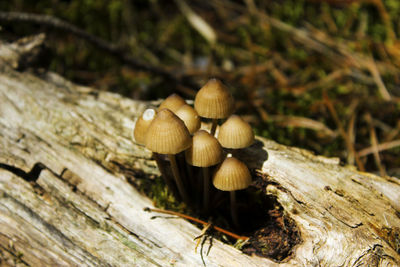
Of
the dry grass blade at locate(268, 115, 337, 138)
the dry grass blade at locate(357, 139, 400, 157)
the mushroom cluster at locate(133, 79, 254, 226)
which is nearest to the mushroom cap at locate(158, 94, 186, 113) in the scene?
the mushroom cluster at locate(133, 79, 254, 226)

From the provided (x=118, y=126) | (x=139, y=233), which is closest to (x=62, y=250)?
(x=139, y=233)

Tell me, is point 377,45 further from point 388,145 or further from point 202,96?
point 202,96

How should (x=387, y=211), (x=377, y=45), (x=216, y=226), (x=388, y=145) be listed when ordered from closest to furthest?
(x=387, y=211), (x=216, y=226), (x=388, y=145), (x=377, y=45)

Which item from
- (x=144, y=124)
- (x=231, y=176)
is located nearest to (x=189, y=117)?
(x=144, y=124)

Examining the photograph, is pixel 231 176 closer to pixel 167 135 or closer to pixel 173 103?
pixel 167 135

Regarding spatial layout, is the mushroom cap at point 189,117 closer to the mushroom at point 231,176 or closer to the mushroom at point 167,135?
the mushroom at point 167,135

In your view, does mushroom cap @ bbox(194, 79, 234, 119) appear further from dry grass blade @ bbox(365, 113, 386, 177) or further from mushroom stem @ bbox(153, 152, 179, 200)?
dry grass blade @ bbox(365, 113, 386, 177)
